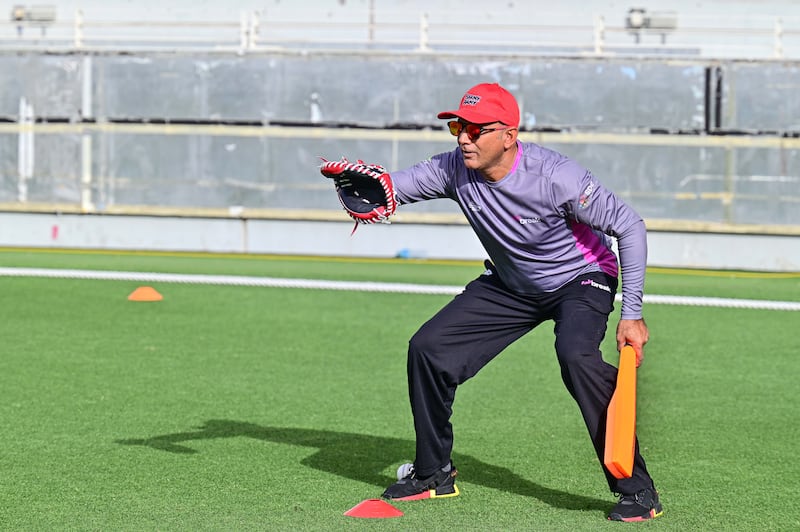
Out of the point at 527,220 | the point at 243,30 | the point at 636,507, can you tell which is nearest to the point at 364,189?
the point at 527,220

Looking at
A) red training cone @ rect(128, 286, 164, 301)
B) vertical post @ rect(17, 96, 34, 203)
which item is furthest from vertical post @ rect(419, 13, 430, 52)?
red training cone @ rect(128, 286, 164, 301)

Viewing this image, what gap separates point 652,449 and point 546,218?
2.01 m

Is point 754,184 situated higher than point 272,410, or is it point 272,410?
point 754,184

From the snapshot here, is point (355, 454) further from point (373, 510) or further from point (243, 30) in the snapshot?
point (243, 30)

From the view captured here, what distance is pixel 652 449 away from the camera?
6945 mm

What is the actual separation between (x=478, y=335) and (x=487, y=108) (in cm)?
103

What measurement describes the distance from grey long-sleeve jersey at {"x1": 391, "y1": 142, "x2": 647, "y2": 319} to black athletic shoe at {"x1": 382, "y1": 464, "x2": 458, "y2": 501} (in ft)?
2.93

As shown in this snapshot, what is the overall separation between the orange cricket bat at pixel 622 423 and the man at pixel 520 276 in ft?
0.21

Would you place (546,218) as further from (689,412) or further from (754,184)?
(754,184)

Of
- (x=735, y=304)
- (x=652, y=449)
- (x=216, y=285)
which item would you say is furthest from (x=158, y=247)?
(x=652, y=449)

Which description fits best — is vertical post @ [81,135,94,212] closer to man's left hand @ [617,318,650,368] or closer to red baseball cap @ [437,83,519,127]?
red baseball cap @ [437,83,519,127]

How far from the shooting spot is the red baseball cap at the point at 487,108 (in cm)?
534

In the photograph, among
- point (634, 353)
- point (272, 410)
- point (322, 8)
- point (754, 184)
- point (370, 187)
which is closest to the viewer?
point (634, 353)

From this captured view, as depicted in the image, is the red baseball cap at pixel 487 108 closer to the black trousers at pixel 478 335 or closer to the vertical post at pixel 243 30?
the black trousers at pixel 478 335
